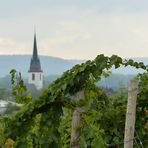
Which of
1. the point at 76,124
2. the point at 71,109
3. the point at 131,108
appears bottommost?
the point at 76,124

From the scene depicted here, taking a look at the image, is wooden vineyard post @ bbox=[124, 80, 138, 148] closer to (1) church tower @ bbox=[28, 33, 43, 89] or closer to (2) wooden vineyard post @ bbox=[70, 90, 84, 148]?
(2) wooden vineyard post @ bbox=[70, 90, 84, 148]

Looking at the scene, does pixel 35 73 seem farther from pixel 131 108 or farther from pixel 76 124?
pixel 131 108

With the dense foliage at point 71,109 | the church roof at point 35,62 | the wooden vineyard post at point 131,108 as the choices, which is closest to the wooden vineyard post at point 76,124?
the dense foliage at point 71,109

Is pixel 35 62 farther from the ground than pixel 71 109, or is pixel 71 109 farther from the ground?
pixel 71 109

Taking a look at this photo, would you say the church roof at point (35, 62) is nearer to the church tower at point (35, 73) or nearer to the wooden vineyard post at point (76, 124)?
the church tower at point (35, 73)

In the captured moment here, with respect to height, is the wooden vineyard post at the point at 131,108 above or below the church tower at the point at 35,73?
above

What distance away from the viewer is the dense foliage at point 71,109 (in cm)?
462

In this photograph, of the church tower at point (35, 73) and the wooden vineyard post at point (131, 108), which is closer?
the wooden vineyard post at point (131, 108)

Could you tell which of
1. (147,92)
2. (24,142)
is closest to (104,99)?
(147,92)

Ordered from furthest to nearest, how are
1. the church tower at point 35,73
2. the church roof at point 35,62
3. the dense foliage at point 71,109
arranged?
the church tower at point 35,73 < the church roof at point 35,62 < the dense foliage at point 71,109

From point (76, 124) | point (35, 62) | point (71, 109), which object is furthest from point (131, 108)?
point (35, 62)

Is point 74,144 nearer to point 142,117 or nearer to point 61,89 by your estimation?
point 61,89

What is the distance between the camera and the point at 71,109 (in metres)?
4.86

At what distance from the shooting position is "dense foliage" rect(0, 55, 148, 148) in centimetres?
462
